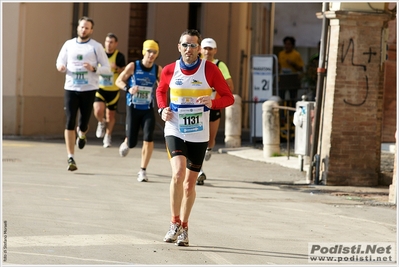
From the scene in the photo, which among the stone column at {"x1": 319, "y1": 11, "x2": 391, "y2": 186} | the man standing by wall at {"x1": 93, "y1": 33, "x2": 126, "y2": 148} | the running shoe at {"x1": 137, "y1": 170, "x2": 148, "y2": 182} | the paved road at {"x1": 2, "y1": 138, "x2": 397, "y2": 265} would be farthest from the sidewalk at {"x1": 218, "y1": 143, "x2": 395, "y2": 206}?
the man standing by wall at {"x1": 93, "y1": 33, "x2": 126, "y2": 148}

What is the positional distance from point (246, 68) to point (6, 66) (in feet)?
26.6

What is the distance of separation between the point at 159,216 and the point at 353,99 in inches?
188

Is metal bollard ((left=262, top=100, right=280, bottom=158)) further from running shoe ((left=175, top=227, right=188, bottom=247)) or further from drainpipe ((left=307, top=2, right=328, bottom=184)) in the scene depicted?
running shoe ((left=175, top=227, right=188, bottom=247))

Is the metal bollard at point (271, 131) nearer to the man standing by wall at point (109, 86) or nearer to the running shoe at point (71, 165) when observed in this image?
the man standing by wall at point (109, 86)

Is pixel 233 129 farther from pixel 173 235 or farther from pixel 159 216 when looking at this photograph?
pixel 173 235

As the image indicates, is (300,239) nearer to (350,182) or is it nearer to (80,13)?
(350,182)

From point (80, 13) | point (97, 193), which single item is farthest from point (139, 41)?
point (97, 193)

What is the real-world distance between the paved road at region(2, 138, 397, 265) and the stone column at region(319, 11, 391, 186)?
1.86 ft

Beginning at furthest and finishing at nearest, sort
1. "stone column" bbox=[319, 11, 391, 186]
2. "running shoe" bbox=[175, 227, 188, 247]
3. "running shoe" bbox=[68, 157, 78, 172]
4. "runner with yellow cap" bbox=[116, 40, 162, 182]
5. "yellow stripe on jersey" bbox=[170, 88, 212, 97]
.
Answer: "running shoe" bbox=[68, 157, 78, 172] < "stone column" bbox=[319, 11, 391, 186] < "runner with yellow cap" bbox=[116, 40, 162, 182] < "yellow stripe on jersey" bbox=[170, 88, 212, 97] < "running shoe" bbox=[175, 227, 188, 247]

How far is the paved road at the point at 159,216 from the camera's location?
8297 mm

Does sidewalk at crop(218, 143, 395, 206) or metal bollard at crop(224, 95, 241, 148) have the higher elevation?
metal bollard at crop(224, 95, 241, 148)

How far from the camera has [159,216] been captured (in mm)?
10461

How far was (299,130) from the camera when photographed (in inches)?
605

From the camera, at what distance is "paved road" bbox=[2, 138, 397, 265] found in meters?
8.30
